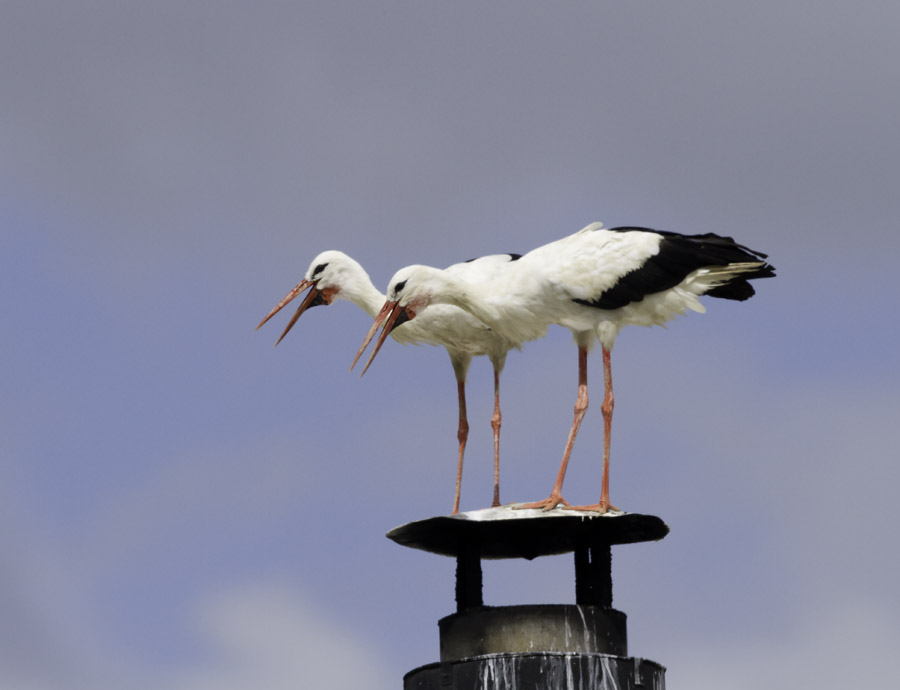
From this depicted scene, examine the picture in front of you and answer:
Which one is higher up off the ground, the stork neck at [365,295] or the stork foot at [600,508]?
the stork neck at [365,295]

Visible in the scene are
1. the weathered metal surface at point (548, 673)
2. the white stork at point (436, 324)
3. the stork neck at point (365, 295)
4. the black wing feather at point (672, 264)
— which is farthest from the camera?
the stork neck at point (365, 295)

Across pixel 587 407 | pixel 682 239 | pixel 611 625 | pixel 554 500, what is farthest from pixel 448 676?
pixel 682 239

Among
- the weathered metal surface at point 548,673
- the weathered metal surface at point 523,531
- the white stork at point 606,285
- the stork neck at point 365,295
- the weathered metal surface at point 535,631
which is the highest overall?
the stork neck at point 365,295

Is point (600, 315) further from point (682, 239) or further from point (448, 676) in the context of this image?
point (448, 676)

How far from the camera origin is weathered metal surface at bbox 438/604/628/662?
13734 mm

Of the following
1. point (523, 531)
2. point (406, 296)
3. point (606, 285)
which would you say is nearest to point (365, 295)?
point (406, 296)

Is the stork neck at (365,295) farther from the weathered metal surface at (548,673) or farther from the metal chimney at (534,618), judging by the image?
the weathered metal surface at (548,673)

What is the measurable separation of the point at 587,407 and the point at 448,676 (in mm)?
3892

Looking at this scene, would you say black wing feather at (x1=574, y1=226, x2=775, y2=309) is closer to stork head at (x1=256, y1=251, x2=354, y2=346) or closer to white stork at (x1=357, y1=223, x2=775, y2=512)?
white stork at (x1=357, y1=223, x2=775, y2=512)

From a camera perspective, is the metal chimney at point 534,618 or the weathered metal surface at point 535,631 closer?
the metal chimney at point 534,618

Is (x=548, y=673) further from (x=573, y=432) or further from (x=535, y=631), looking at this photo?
(x=573, y=432)

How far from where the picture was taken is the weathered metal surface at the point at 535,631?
13.7 metres

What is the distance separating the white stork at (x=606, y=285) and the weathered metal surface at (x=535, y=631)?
1.90 meters

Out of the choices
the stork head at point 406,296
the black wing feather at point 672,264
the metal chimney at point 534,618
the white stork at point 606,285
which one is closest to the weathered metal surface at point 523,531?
the metal chimney at point 534,618
